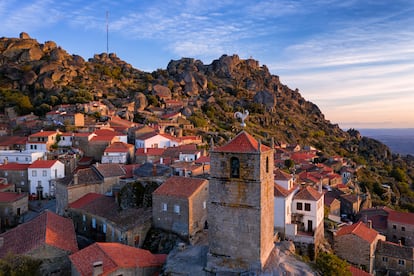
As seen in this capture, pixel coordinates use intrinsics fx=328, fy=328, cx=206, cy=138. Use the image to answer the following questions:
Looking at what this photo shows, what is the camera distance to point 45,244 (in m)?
18.0

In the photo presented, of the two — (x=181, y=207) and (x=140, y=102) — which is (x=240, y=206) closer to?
(x=181, y=207)

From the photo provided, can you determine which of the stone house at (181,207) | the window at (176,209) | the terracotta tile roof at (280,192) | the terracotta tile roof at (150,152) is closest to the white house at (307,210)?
the terracotta tile roof at (280,192)

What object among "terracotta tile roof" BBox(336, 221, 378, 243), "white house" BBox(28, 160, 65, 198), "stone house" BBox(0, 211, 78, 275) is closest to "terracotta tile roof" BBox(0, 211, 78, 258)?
"stone house" BBox(0, 211, 78, 275)

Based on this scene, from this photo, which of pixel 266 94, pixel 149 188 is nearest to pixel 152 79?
pixel 266 94

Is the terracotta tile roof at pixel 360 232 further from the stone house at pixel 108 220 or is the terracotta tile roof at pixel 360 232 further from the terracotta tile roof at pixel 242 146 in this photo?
the stone house at pixel 108 220

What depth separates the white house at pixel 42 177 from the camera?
3441 centimetres

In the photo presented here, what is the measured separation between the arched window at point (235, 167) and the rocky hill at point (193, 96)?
130ft

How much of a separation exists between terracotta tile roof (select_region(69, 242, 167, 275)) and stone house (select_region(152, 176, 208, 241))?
3539 millimetres

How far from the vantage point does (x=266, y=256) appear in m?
15.9

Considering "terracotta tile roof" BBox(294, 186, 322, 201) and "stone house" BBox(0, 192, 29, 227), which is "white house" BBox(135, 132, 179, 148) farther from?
"terracotta tile roof" BBox(294, 186, 322, 201)

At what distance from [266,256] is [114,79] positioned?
3230 inches

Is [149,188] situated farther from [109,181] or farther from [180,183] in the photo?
[109,181]

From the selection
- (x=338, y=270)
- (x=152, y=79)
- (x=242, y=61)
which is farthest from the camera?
(x=242, y=61)

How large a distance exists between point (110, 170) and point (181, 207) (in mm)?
11794
